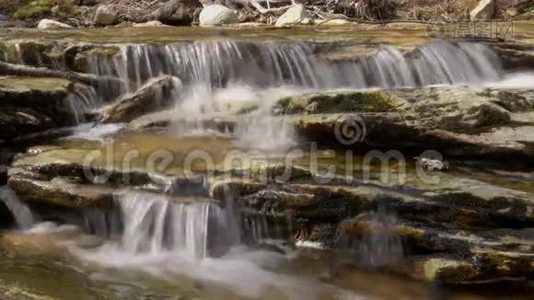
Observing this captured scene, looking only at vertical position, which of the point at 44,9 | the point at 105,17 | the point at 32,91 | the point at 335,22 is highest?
the point at 44,9

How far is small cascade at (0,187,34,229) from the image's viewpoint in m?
5.93

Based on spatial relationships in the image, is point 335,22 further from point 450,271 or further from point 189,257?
point 450,271

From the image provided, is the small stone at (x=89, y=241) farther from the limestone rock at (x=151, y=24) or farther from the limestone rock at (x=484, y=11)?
the limestone rock at (x=484, y=11)

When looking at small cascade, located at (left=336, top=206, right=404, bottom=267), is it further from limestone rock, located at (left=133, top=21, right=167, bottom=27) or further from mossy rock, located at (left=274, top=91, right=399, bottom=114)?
limestone rock, located at (left=133, top=21, right=167, bottom=27)

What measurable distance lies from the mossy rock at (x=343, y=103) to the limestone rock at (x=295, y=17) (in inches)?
298

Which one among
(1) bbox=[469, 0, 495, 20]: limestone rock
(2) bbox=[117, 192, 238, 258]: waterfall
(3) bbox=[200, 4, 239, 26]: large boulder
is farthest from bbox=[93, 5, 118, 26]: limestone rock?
(2) bbox=[117, 192, 238, 258]: waterfall

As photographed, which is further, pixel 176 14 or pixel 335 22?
pixel 176 14

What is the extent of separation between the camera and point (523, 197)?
189 inches

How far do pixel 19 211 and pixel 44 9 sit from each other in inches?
514

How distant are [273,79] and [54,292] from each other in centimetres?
498

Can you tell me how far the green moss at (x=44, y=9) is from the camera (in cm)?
1727

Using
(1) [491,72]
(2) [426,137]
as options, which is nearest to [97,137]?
(2) [426,137]

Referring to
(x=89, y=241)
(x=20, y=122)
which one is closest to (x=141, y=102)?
(x=20, y=122)

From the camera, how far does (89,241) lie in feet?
18.3
